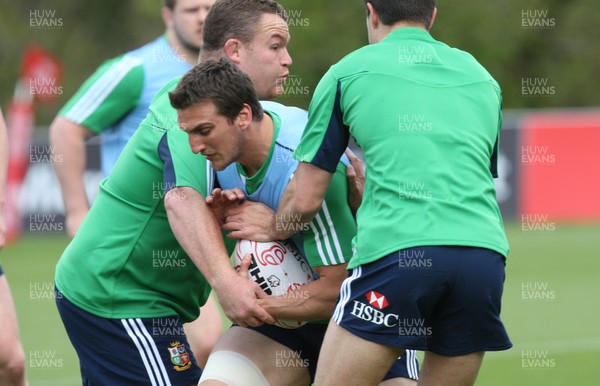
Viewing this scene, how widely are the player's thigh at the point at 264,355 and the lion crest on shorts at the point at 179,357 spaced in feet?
0.44

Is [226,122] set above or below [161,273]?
above

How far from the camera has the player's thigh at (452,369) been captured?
447cm

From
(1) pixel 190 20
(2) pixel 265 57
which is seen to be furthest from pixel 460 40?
(2) pixel 265 57

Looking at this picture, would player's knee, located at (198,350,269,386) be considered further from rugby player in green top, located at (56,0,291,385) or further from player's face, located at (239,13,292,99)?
player's face, located at (239,13,292,99)

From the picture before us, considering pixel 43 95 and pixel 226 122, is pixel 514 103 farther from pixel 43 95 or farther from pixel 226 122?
pixel 226 122

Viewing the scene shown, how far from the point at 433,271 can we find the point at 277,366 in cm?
109

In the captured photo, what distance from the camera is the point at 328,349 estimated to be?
4340 mm

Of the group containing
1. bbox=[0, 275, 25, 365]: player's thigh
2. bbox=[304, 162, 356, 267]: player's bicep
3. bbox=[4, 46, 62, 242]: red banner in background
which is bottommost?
bbox=[4, 46, 62, 242]: red banner in background

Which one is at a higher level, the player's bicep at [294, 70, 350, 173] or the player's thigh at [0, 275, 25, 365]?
the player's bicep at [294, 70, 350, 173]

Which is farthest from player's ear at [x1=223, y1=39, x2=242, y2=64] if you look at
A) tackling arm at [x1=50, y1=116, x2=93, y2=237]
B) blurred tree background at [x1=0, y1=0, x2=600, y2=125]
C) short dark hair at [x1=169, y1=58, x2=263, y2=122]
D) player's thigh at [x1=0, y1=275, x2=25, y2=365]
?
blurred tree background at [x1=0, y1=0, x2=600, y2=125]

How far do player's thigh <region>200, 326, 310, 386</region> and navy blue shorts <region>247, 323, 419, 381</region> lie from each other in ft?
0.08

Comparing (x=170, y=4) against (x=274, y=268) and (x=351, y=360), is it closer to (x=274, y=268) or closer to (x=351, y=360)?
(x=274, y=268)

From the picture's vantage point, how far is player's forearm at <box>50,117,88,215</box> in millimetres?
7129

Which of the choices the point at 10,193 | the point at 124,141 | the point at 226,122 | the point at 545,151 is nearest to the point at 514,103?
the point at 545,151
